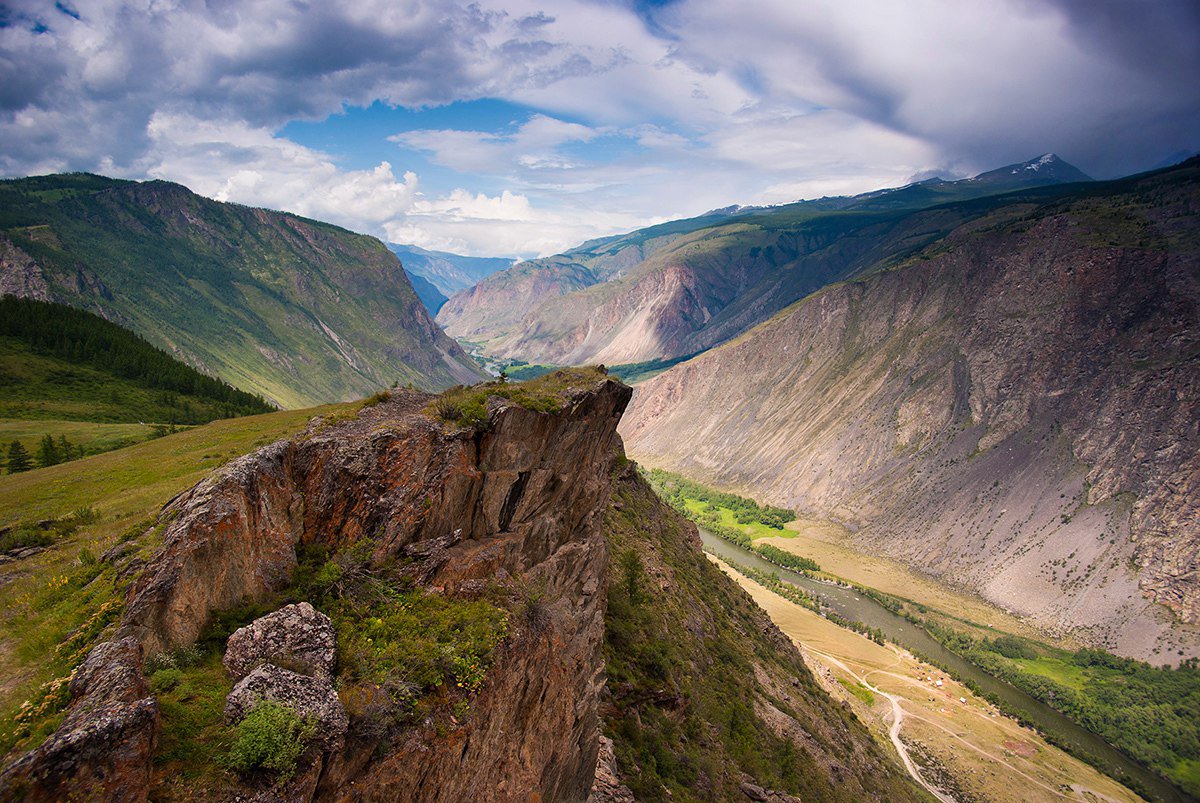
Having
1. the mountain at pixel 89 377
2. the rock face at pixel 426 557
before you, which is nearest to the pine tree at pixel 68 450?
the mountain at pixel 89 377

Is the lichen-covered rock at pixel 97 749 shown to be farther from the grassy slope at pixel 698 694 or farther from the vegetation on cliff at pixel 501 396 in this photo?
the grassy slope at pixel 698 694

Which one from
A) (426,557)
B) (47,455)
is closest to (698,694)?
(426,557)

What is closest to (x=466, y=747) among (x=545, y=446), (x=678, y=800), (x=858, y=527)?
(x=545, y=446)

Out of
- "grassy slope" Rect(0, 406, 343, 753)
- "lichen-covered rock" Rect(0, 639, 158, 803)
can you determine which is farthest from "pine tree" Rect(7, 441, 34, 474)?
"lichen-covered rock" Rect(0, 639, 158, 803)

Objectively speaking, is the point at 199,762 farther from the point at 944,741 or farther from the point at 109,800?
the point at 944,741

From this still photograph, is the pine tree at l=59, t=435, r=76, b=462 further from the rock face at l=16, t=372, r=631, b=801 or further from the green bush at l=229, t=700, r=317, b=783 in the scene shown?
the green bush at l=229, t=700, r=317, b=783

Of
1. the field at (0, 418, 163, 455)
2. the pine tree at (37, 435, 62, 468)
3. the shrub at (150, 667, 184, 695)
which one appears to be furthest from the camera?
the field at (0, 418, 163, 455)

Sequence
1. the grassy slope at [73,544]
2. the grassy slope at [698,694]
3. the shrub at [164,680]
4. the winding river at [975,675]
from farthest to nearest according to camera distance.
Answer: the winding river at [975,675] → the grassy slope at [698,694] → the grassy slope at [73,544] → the shrub at [164,680]
